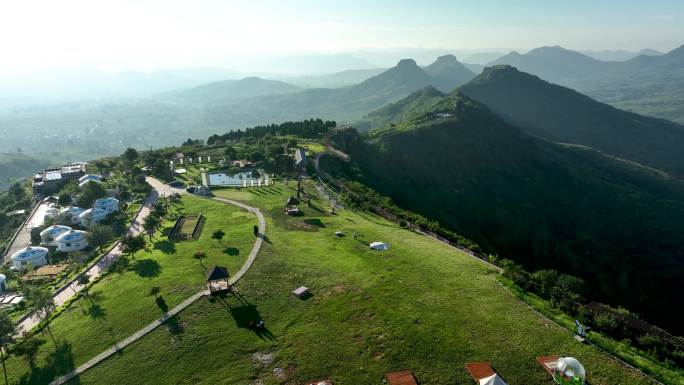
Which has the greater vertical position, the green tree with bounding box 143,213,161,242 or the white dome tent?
the white dome tent

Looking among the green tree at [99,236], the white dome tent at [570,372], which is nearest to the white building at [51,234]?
the green tree at [99,236]

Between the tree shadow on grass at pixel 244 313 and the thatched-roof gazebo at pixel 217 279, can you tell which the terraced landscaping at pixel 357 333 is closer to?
the tree shadow on grass at pixel 244 313

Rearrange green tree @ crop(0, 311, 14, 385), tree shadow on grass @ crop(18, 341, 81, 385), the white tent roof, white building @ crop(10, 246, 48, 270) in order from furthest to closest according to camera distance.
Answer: white building @ crop(10, 246, 48, 270) < green tree @ crop(0, 311, 14, 385) < tree shadow on grass @ crop(18, 341, 81, 385) < the white tent roof

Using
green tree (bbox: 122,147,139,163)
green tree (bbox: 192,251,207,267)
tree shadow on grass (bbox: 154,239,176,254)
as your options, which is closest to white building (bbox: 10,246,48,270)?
tree shadow on grass (bbox: 154,239,176,254)

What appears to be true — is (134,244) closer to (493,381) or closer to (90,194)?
(90,194)

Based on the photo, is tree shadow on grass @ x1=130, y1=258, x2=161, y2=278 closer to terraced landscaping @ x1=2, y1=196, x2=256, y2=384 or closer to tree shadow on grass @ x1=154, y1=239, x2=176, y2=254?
terraced landscaping @ x1=2, y1=196, x2=256, y2=384

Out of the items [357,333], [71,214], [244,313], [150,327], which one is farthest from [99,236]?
[357,333]

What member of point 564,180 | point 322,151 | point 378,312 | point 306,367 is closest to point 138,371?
point 306,367
